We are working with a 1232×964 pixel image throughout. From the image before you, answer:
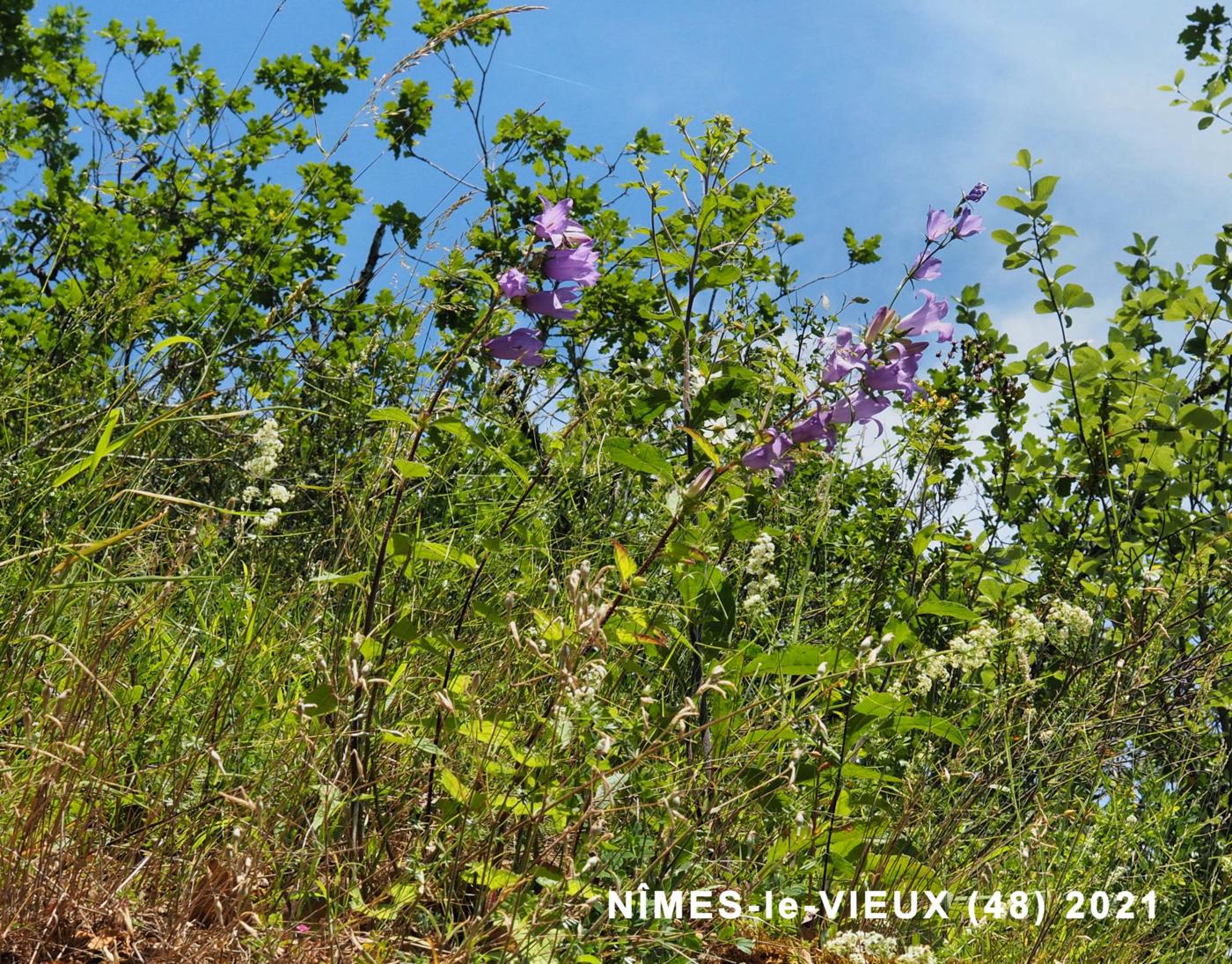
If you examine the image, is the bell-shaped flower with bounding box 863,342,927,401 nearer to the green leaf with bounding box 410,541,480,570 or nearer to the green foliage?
the green foliage

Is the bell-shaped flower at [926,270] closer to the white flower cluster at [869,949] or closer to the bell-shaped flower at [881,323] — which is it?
the bell-shaped flower at [881,323]

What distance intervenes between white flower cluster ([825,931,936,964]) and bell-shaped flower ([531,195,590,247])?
1.16m

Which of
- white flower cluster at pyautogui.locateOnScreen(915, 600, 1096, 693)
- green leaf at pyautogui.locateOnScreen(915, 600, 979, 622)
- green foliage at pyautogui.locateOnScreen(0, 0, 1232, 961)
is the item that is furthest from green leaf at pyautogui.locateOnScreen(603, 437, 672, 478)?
green leaf at pyautogui.locateOnScreen(915, 600, 979, 622)

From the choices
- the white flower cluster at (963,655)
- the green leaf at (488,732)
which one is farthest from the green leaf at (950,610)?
the green leaf at (488,732)

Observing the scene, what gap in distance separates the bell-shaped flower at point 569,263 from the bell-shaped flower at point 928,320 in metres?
0.59

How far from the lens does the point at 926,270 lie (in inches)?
84.5

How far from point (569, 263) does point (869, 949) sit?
1.17m

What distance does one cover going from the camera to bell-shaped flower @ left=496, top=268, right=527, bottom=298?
5.57ft

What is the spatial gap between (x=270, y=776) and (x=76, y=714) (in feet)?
1.04

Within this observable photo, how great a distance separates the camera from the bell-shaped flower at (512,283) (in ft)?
5.57

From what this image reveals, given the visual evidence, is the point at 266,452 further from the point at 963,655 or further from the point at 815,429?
the point at 963,655

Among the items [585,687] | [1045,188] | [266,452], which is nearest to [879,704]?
[585,687]

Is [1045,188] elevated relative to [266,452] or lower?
elevated

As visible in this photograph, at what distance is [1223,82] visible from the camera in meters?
4.07
